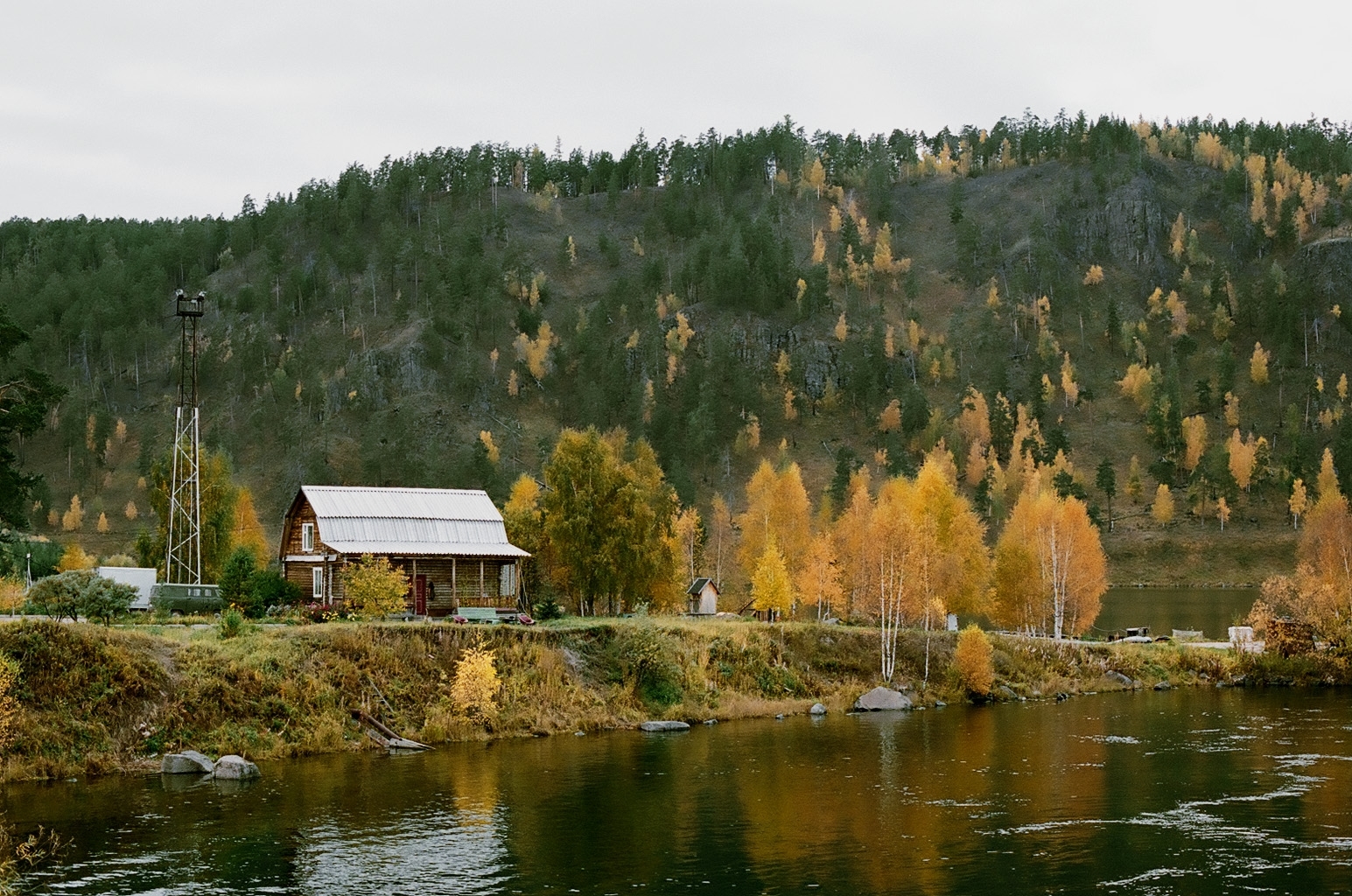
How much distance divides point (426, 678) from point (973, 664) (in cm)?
2959

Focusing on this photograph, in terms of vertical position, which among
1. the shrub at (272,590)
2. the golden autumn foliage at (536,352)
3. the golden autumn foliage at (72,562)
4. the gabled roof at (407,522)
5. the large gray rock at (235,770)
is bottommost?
the large gray rock at (235,770)

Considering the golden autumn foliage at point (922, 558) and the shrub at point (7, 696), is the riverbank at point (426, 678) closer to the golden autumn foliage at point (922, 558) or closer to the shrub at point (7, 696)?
the shrub at point (7, 696)

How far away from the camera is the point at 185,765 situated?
4312 cm

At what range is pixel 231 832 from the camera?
34.0 metres

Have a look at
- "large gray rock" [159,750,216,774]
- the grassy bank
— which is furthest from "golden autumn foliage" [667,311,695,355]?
"large gray rock" [159,750,216,774]

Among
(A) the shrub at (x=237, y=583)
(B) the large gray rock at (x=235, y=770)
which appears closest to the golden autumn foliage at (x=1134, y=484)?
(A) the shrub at (x=237, y=583)

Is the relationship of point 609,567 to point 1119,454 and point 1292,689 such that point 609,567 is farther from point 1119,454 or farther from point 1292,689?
point 1119,454

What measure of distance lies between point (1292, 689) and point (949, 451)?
325 ft

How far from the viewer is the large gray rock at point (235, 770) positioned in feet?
139

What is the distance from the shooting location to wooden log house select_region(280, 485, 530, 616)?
6738 cm

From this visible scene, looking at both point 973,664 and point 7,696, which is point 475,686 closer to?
point 7,696

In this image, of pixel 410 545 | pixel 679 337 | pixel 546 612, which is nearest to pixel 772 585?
pixel 546 612

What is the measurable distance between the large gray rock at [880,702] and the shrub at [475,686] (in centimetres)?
1903

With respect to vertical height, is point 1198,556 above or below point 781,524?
below
